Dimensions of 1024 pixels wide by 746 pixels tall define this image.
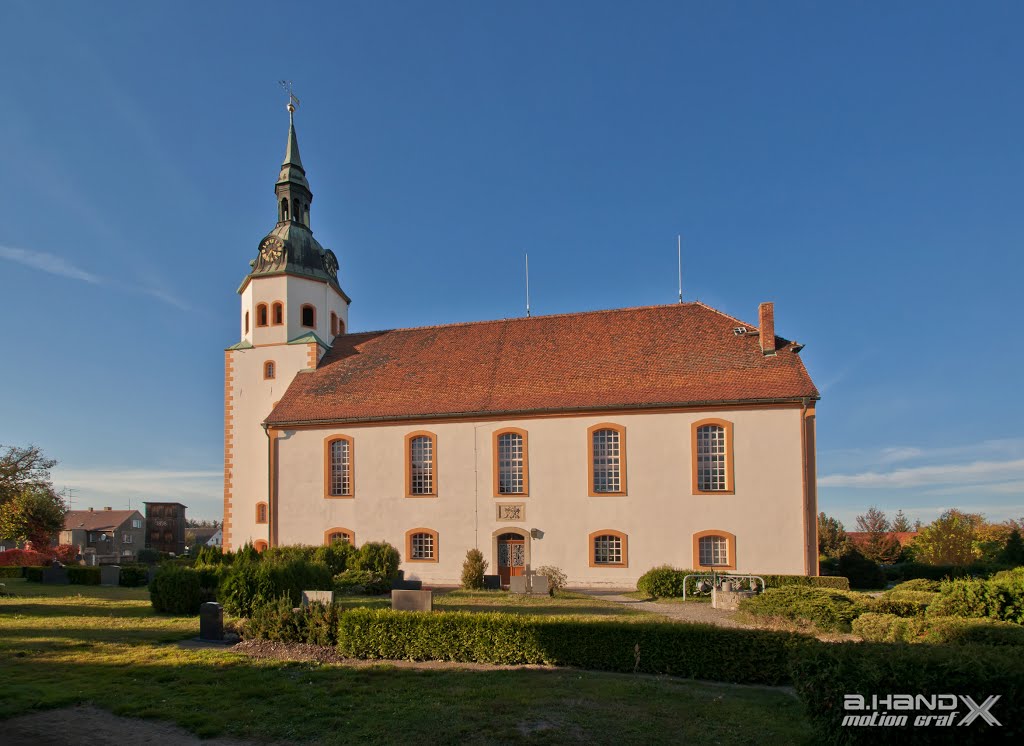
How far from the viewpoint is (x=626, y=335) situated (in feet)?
99.7

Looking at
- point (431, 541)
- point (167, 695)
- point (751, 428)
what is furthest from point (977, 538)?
point (167, 695)

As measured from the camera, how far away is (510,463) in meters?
28.2

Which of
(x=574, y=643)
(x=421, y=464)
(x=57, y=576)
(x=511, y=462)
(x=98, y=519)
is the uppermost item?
(x=511, y=462)

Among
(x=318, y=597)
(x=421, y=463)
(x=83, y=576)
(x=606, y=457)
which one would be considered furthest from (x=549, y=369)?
(x=83, y=576)

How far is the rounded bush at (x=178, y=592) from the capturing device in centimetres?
1906

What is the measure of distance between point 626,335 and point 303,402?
1607cm

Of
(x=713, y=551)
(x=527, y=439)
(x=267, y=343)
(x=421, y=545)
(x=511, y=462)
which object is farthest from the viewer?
(x=267, y=343)

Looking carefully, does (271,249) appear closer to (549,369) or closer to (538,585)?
(549,369)

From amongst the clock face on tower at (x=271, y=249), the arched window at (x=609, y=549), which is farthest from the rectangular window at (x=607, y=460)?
the clock face on tower at (x=271, y=249)

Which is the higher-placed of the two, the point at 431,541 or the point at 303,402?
the point at 303,402

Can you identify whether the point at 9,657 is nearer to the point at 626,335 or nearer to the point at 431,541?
the point at 431,541

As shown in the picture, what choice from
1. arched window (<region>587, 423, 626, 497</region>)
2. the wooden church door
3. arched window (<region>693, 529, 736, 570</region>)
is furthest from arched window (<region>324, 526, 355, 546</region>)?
arched window (<region>693, 529, 736, 570</region>)

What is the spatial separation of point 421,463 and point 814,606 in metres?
17.8

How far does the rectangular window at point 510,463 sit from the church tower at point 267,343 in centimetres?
1211
